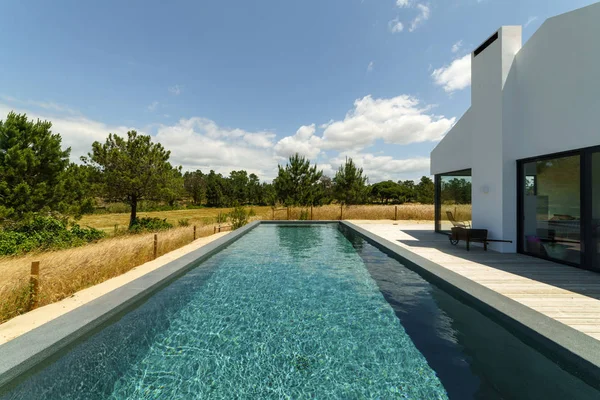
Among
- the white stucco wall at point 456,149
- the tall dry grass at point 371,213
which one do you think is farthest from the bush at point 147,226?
the white stucco wall at point 456,149

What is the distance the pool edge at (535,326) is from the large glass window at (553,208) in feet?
9.08

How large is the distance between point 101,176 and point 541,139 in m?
18.1

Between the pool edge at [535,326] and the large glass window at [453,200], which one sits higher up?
the large glass window at [453,200]

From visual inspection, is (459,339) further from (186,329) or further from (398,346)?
(186,329)

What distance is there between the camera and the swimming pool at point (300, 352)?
7.09ft

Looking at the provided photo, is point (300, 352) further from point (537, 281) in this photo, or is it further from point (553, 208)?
point (553, 208)

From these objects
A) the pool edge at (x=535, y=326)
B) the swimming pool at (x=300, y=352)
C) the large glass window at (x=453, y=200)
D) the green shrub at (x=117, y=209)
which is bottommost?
the swimming pool at (x=300, y=352)

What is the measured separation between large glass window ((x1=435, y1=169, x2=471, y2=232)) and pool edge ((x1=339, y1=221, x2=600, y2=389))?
4910 mm

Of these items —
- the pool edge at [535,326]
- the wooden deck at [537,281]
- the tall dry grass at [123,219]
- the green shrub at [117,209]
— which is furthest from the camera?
the green shrub at [117,209]

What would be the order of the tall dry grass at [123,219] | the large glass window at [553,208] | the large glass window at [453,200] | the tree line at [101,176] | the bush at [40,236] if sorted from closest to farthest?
the large glass window at [553,208]
the bush at [40,236]
the large glass window at [453,200]
the tree line at [101,176]
the tall dry grass at [123,219]

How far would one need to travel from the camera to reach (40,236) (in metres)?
9.10

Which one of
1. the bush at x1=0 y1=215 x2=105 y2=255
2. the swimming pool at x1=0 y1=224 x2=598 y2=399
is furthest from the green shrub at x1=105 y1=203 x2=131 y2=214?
the swimming pool at x1=0 y1=224 x2=598 y2=399

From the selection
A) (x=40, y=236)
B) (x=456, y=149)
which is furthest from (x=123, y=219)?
(x=456, y=149)

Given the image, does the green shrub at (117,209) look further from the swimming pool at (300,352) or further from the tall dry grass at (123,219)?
the swimming pool at (300,352)
